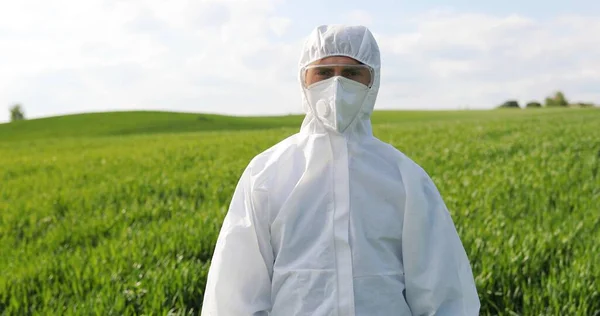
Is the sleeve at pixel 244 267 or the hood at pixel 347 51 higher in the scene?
the hood at pixel 347 51

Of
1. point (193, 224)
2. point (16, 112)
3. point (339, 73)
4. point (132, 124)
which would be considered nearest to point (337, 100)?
point (339, 73)

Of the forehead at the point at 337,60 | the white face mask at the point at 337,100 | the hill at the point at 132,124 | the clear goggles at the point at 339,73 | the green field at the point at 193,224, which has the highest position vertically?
the forehead at the point at 337,60

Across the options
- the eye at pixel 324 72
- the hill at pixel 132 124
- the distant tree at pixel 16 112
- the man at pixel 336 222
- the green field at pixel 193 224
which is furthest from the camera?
the distant tree at pixel 16 112

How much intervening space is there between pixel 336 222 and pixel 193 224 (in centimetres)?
492

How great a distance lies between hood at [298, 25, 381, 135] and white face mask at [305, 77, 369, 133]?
0.05 meters

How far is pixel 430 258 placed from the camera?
329 centimetres

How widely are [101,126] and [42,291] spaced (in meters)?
50.8

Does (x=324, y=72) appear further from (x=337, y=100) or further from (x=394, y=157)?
(x=394, y=157)

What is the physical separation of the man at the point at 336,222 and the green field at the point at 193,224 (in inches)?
84.0

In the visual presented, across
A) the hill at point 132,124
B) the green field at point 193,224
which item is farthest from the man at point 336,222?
the hill at point 132,124

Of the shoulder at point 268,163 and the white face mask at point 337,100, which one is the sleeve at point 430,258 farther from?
the shoulder at point 268,163

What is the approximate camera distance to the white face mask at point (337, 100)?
319 cm

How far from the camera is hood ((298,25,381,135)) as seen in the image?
321cm

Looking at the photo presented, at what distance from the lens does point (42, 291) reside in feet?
20.1
